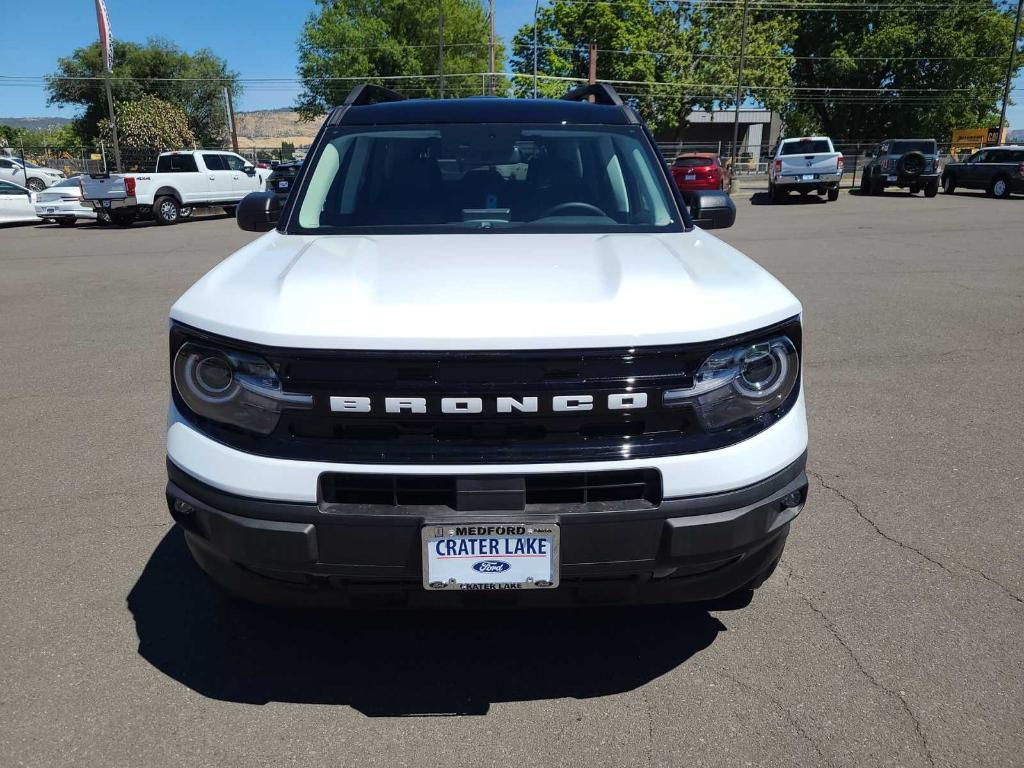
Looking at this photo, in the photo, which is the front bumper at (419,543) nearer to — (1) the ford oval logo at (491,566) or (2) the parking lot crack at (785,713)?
(1) the ford oval logo at (491,566)

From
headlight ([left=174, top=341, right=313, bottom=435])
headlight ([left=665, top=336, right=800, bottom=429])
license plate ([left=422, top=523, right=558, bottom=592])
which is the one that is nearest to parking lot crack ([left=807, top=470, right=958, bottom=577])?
headlight ([left=665, top=336, right=800, bottom=429])

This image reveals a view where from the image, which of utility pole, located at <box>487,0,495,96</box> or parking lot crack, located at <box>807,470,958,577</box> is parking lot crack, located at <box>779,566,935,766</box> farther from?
utility pole, located at <box>487,0,495,96</box>

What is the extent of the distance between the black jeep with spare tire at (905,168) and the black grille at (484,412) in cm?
2792

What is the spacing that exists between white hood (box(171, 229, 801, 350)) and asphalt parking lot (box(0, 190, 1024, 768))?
117 centimetres

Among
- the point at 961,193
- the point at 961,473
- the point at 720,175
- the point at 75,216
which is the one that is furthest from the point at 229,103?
the point at 961,473

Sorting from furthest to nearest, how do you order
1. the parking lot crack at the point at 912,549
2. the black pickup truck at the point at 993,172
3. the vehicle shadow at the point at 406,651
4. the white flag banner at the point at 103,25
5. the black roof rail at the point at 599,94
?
the white flag banner at the point at 103,25, the black pickup truck at the point at 993,172, the black roof rail at the point at 599,94, the parking lot crack at the point at 912,549, the vehicle shadow at the point at 406,651

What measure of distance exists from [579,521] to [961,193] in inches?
1258

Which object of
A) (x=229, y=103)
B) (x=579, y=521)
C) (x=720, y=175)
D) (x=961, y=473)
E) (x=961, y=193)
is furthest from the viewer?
(x=229, y=103)

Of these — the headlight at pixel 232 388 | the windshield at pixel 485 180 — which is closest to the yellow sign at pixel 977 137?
the windshield at pixel 485 180

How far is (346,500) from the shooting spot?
217cm

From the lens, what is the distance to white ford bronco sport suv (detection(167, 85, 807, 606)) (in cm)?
211

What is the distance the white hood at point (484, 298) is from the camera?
2.10m

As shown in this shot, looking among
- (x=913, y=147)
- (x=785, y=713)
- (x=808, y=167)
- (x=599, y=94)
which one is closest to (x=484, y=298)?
(x=785, y=713)

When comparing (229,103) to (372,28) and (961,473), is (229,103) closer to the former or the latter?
(372,28)
